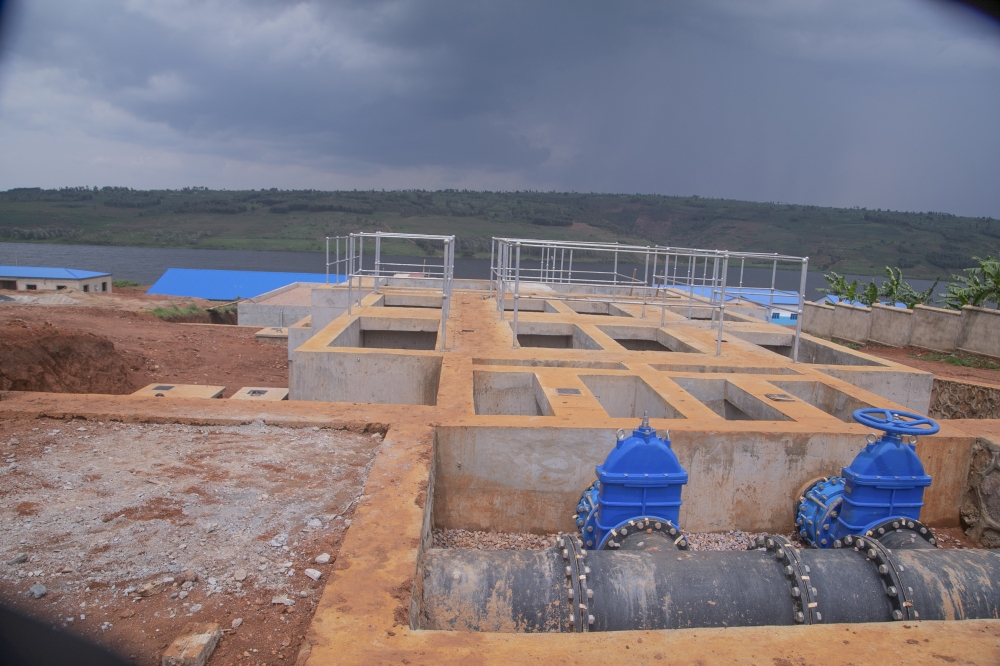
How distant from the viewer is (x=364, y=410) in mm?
6328

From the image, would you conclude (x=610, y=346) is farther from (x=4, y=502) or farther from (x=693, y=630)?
(x=4, y=502)

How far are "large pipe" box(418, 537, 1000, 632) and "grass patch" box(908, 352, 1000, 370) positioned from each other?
15.3 meters

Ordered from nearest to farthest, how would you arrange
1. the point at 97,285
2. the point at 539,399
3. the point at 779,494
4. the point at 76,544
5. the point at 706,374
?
the point at 76,544, the point at 779,494, the point at 539,399, the point at 706,374, the point at 97,285

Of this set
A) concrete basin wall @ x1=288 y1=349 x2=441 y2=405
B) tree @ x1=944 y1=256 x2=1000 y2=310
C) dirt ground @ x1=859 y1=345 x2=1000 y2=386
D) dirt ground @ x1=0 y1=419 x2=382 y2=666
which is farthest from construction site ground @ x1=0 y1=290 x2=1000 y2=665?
tree @ x1=944 y1=256 x2=1000 y2=310

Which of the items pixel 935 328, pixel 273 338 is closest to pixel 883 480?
pixel 935 328

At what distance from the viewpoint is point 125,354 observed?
1455 centimetres

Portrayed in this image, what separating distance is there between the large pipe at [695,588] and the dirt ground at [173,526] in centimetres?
88

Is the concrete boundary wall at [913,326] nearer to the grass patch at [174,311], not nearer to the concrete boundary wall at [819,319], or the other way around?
the concrete boundary wall at [819,319]

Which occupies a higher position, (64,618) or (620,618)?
(64,618)

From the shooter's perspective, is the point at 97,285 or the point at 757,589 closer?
the point at 757,589

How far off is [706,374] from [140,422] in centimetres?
689

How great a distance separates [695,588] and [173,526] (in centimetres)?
334

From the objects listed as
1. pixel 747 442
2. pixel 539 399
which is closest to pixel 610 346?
pixel 539 399

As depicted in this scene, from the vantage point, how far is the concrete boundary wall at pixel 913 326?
16.8m
